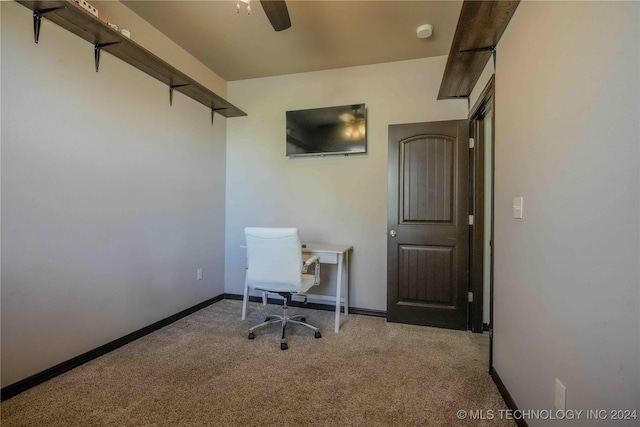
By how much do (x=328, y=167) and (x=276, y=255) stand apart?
1.43 m

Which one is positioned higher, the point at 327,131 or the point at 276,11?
the point at 276,11

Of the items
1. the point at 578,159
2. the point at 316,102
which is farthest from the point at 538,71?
the point at 316,102

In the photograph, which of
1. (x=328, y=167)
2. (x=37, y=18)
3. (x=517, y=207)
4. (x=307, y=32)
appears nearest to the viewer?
(x=517, y=207)

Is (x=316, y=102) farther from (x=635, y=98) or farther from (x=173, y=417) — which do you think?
(x=173, y=417)

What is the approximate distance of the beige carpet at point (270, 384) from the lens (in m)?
1.53

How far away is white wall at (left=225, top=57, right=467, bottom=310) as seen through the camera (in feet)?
10.2

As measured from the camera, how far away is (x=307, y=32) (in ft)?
8.59

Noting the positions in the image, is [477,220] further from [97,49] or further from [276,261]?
[97,49]

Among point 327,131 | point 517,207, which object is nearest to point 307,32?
point 327,131

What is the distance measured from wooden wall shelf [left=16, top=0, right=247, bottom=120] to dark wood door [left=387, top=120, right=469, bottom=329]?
220cm

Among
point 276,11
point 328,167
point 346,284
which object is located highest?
point 276,11

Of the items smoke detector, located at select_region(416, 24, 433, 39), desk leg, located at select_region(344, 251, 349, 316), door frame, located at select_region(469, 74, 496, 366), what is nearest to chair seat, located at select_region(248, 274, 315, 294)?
desk leg, located at select_region(344, 251, 349, 316)

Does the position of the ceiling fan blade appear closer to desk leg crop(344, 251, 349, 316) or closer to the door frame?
the door frame

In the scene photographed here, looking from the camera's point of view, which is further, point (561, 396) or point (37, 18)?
point (37, 18)
